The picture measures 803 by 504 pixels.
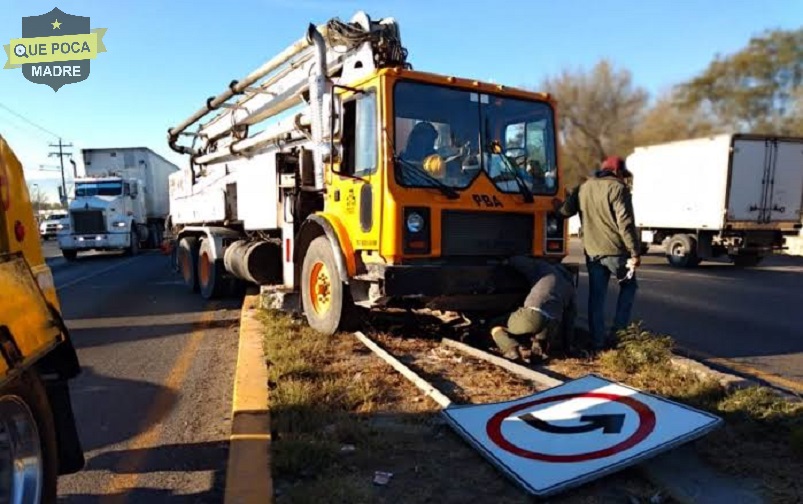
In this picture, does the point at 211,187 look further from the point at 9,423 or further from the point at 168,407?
the point at 9,423

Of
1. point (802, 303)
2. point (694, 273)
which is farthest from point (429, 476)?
point (694, 273)

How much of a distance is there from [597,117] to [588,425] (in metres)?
44.2

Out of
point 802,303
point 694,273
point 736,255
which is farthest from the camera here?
point 736,255

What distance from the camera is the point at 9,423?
2.54m

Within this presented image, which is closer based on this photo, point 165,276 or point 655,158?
point 165,276

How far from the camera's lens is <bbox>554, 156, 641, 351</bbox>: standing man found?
19.4 ft

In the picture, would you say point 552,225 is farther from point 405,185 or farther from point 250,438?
point 250,438

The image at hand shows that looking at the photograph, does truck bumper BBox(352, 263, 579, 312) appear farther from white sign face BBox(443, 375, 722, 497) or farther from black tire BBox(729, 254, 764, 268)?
black tire BBox(729, 254, 764, 268)

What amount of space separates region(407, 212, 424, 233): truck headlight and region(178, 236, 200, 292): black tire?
7.13 metres

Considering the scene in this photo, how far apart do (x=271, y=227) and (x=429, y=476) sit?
→ 18.7ft

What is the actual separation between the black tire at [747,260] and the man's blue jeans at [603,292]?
12.7 metres

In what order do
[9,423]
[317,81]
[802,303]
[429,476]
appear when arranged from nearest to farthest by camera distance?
[9,423] < [429,476] < [317,81] < [802,303]

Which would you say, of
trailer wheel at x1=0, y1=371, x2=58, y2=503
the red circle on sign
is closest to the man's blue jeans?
the red circle on sign

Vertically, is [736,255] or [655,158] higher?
[655,158]
